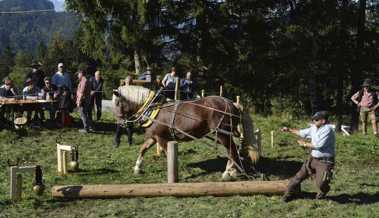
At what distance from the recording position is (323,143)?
9648mm

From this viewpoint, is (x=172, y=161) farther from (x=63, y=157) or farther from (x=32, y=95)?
(x=32, y=95)

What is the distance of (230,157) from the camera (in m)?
11.9

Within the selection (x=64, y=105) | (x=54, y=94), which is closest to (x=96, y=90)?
(x=64, y=105)

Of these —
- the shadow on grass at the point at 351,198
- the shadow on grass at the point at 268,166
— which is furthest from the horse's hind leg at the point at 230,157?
the shadow on grass at the point at 351,198

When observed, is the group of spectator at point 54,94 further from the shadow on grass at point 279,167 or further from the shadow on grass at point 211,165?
the shadow on grass at point 279,167

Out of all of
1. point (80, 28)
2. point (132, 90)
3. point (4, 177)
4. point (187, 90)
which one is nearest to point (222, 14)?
point (80, 28)

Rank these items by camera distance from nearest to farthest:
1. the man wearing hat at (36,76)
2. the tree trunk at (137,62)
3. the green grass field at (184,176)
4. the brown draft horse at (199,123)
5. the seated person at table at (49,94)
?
the green grass field at (184,176) → the brown draft horse at (199,123) → the seated person at table at (49,94) → the man wearing hat at (36,76) → the tree trunk at (137,62)

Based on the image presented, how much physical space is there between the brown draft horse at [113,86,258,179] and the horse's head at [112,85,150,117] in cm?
2

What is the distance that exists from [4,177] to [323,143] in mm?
6795

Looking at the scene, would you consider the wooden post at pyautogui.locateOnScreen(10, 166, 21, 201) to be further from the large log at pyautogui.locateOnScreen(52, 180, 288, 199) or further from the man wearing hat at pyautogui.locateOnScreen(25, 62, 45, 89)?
the man wearing hat at pyautogui.locateOnScreen(25, 62, 45, 89)

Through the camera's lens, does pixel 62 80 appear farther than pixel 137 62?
No

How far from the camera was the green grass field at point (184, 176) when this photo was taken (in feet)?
31.6

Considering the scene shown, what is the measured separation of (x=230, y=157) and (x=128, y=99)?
2.68m

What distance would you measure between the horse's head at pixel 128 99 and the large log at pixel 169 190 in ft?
8.75
